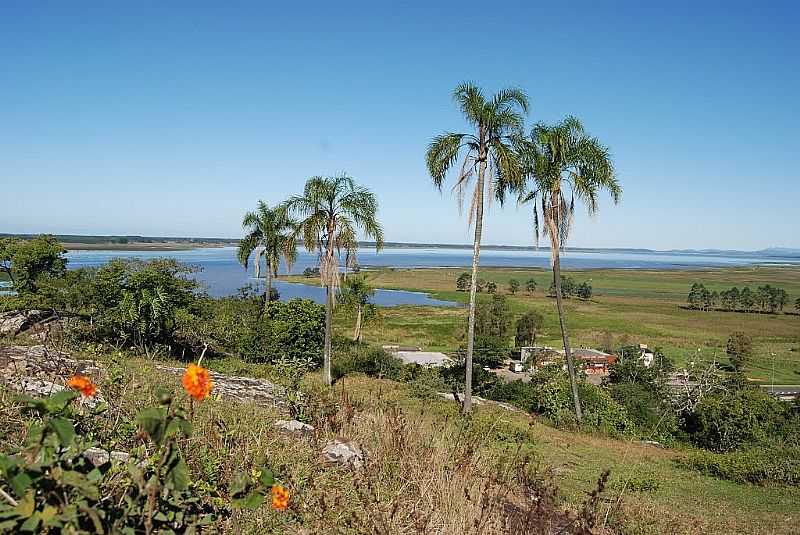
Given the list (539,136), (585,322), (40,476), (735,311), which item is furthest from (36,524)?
(735,311)

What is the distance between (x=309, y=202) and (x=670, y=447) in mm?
11902

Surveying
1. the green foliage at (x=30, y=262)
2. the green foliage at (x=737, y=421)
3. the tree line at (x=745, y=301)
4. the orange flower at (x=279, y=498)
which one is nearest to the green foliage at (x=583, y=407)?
Result: the green foliage at (x=737, y=421)

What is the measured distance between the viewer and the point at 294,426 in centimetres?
447

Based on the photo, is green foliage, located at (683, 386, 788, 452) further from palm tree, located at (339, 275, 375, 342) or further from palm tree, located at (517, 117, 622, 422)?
palm tree, located at (339, 275, 375, 342)

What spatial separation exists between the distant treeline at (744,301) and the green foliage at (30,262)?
3078 inches

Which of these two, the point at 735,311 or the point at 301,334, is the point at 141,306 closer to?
the point at 301,334

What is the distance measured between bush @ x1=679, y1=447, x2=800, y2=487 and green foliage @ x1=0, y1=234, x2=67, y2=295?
1821 cm

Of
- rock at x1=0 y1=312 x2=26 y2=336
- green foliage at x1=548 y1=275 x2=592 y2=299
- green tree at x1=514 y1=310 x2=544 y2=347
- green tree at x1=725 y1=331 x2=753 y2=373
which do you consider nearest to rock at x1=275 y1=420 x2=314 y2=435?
rock at x1=0 y1=312 x2=26 y2=336

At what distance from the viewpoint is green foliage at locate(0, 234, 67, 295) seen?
16.5 metres

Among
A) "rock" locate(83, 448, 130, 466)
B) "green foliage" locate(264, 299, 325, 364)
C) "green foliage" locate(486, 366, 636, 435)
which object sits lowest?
"green foliage" locate(486, 366, 636, 435)

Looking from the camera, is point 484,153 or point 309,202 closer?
point 484,153

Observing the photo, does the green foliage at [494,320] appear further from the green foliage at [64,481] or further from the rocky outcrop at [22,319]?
the green foliage at [64,481]

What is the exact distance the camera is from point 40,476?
Answer: 4.99ft

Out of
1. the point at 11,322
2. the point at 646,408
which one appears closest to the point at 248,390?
the point at 11,322
